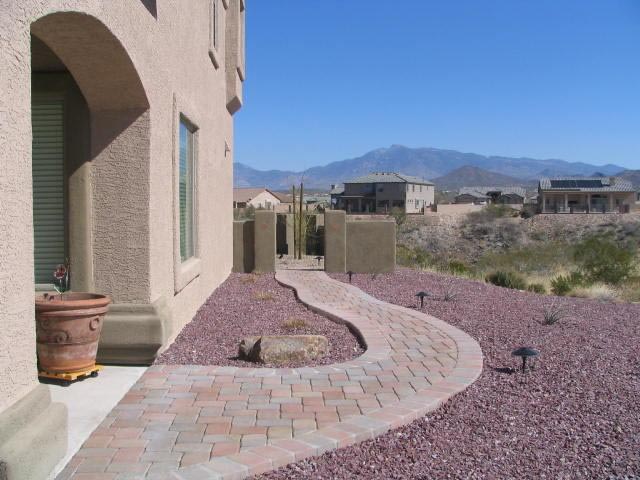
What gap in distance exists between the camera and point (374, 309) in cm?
999

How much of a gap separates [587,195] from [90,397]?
72187 millimetres

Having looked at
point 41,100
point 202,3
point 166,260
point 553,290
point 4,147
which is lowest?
point 553,290

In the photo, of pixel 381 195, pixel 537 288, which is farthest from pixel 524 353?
pixel 381 195

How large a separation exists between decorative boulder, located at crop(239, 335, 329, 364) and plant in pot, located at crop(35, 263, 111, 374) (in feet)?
5.45

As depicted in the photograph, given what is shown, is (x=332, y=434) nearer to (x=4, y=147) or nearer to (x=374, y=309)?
(x=4, y=147)

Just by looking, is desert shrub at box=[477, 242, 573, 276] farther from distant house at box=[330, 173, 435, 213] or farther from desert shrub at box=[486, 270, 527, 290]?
distant house at box=[330, 173, 435, 213]

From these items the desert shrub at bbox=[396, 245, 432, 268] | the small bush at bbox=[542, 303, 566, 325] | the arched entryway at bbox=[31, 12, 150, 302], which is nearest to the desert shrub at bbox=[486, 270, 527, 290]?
the desert shrub at bbox=[396, 245, 432, 268]

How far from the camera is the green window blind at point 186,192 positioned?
840 cm

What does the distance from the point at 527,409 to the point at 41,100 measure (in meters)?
5.42

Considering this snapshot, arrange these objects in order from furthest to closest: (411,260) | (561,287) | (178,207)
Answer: (411,260), (561,287), (178,207)

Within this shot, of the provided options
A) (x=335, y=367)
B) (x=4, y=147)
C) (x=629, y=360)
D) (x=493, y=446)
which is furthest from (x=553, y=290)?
(x=4, y=147)

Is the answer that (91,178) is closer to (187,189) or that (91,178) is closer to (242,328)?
(187,189)

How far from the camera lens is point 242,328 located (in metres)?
8.38

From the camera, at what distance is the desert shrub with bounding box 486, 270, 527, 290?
51.8 ft
